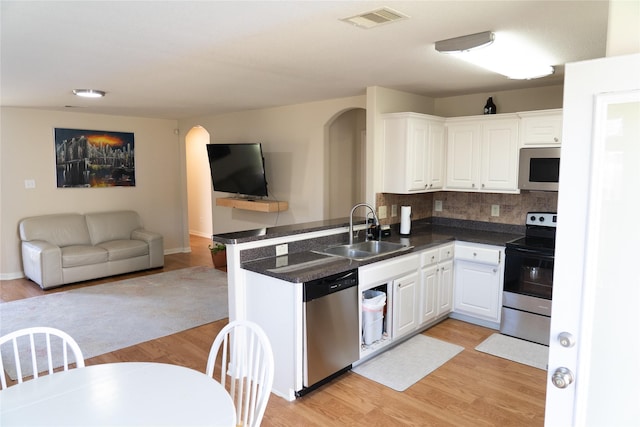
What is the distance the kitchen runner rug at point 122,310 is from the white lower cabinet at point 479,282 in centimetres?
242

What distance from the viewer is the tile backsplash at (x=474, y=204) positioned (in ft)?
13.9

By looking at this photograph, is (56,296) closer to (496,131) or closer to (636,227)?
(496,131)

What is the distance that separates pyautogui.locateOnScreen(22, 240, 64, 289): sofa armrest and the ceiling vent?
493 centimetres

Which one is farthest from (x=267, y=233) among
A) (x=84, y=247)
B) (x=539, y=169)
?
(x=84, y=247)

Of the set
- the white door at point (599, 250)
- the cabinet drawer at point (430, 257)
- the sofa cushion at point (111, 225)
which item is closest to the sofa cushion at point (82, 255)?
the sofa cushion at point (111, 225)

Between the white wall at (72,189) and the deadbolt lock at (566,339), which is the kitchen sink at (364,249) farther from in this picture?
the white wall at (72,189)

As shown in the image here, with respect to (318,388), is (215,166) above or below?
above

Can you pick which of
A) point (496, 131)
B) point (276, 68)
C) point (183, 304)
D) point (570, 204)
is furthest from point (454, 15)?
point (183, 304)

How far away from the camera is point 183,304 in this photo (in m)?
4.77

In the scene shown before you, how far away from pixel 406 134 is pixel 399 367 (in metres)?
2.08

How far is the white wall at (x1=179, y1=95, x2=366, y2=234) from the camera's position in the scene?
5.30 m

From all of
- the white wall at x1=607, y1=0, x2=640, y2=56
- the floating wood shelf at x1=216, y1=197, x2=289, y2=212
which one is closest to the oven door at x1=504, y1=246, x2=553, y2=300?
the white wall at x1=607, y1=0, x2=640, y2=56

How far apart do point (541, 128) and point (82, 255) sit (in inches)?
218

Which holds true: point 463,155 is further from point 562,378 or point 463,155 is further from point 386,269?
point 562,378
